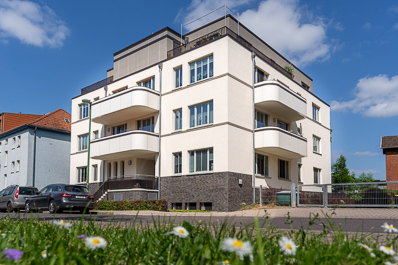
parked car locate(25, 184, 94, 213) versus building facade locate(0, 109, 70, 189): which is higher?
building facade locate(0, 109, 70, 189)

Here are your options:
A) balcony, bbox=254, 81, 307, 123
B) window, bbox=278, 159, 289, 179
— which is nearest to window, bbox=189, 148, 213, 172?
balcony, bbox=254, 81, 307, 123

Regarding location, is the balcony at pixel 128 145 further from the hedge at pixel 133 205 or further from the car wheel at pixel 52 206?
the car wheel at pixel 52 206

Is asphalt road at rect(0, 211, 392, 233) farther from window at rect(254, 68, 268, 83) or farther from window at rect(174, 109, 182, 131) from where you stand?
window at rect(254, 68, 268, 83)

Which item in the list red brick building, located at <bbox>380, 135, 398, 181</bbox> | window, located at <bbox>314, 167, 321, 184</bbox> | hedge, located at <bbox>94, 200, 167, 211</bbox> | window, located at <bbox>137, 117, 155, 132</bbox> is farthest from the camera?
red brick building, located at <bbox>380, 135, 398, 181</bbox>

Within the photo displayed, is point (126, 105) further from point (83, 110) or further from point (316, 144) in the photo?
point (316, 144)

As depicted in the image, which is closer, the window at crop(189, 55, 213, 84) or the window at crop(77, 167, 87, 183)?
the window at crop(189, 55, 213, 84)

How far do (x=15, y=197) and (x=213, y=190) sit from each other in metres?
12.4

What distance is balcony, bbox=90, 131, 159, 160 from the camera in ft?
88.5

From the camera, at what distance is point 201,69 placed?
1027 inches

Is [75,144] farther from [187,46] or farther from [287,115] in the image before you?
[287,115]

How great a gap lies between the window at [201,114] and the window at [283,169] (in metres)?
7.43

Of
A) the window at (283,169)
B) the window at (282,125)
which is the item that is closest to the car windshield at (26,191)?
the window at (283,169)

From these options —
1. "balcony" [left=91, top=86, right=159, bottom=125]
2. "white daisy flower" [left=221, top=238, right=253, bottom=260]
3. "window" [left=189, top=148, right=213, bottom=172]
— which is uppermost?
"balcony" [left=91, top=86, right=159, bottom=125]

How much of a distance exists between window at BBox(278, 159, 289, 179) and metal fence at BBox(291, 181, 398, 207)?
28.5 feet
